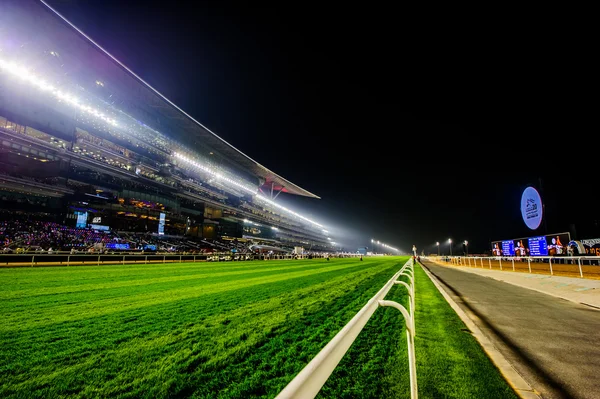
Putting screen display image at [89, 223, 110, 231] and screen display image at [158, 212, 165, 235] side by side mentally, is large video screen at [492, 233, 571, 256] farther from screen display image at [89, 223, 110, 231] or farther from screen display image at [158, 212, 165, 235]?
screen display image at [89, 223, 110, 231]

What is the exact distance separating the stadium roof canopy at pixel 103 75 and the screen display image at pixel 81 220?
1354 cm

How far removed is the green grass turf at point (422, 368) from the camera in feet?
7.97

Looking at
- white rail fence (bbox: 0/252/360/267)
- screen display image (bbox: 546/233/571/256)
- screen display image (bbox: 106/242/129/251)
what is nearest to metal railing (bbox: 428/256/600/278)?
screen display image (bbox: 546/233/571/256)

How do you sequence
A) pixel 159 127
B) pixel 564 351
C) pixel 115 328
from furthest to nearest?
1. pixel 159 127
2. pixel 115 328
3. pixel 564 351

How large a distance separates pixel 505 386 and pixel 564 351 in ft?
5.95

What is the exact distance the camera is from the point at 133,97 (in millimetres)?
34875

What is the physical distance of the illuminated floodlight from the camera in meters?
23.5

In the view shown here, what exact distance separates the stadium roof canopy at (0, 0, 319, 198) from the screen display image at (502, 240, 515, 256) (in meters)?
49.7

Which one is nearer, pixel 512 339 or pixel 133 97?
pixel 512 339

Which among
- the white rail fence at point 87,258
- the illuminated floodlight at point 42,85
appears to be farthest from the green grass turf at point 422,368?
the illuminated floodlight at point 42,85

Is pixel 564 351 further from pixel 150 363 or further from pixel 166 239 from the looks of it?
pixel 166 239

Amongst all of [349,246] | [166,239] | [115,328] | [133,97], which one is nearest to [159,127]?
[133,97]

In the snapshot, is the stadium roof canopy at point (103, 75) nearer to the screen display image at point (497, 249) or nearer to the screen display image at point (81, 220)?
the screen display image at point (81, 220)

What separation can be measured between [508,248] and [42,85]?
205 feet
